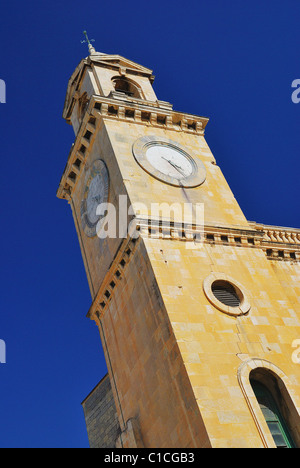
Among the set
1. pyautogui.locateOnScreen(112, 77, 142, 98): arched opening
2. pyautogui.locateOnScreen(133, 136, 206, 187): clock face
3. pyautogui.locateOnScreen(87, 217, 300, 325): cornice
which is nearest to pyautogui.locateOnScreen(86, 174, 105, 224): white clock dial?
pyautogui.locateOnScreen(133, 136, 206, 187): clock face

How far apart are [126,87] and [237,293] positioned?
12.1 meters

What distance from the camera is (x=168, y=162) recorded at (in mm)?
19094

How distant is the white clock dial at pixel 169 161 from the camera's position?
61.5 ft

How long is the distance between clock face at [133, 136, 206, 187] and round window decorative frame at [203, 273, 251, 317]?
4.15 meters

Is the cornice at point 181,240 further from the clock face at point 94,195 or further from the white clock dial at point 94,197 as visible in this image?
the white clock dial at point 94,197

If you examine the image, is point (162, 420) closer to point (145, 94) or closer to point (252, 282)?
point (252, 282)

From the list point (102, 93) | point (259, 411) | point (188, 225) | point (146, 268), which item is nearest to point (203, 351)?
point (259, 411)

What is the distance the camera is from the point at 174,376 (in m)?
13.4

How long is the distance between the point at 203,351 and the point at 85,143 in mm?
10393

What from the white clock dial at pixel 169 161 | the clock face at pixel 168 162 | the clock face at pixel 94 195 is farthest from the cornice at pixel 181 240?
the white clock dial at pixel 169 161

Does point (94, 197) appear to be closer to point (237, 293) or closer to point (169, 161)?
point (169, 161)

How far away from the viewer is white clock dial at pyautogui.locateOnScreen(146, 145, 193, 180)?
18.7m

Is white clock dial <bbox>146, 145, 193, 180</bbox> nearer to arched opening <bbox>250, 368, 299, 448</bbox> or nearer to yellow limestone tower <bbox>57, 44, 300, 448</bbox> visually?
yellow limestone tower <bbox>57, 44, 300, 448</bbox>

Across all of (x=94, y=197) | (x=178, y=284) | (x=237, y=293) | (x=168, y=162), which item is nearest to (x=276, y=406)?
(x=237, y=293)
